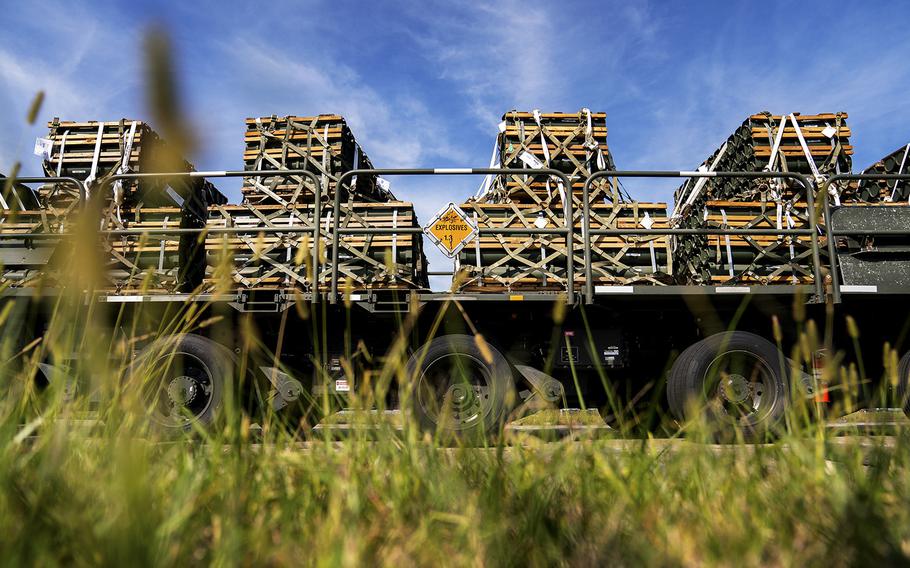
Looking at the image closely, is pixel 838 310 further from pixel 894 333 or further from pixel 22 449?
pixel 22 449

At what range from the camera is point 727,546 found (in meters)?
1.27

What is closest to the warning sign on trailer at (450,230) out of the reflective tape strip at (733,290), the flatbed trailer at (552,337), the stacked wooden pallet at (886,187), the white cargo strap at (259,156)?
the flatbed trailer at (552,337)

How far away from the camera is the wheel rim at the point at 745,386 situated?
5.27 metres

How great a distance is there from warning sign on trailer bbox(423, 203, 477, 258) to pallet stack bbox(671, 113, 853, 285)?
132 inches

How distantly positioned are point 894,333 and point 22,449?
6.70 meters

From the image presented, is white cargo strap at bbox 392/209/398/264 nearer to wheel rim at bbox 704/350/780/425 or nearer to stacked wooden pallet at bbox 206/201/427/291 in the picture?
stacked wooden pallet at bbox 206/201/427/291

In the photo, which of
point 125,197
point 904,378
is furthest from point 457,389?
point 125,197

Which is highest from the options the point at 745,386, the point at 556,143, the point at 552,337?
the point at 556,143

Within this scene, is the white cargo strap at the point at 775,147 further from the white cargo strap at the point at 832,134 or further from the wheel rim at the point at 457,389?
the wheel rim at the point at 457,389

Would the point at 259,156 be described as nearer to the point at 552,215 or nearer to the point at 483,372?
the point at 552,215

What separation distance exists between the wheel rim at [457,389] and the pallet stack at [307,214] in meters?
1.02

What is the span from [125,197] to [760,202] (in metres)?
9.35

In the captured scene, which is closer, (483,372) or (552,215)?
(483,372)

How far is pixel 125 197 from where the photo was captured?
944cm
